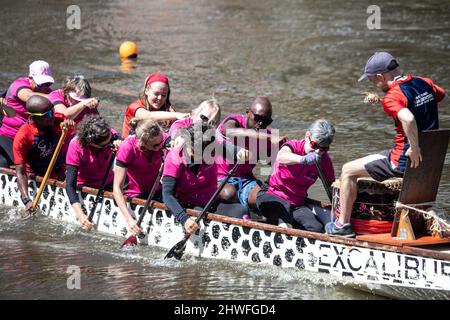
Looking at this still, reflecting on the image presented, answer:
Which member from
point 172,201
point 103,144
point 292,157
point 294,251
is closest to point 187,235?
point 172,201

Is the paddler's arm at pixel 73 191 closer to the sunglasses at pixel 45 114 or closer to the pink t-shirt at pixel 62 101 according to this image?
the sunglasses at pixel 45 114

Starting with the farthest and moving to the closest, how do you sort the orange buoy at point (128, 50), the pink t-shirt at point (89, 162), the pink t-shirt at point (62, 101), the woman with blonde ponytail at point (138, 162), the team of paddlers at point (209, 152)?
the orange buoy at point (128, 50), the pink t-shirt at point (62, 101), the pink t-shirt at point (89, 162), the woman with blonde ponytail at point (138, 162), the team of paddlers at point (209, 152)

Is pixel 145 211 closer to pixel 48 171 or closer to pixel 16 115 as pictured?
pixel 48 171

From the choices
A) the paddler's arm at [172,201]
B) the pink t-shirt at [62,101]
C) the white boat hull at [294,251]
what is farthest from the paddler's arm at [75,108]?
the paddler's arm at [172,201]

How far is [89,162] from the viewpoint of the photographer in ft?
35.9

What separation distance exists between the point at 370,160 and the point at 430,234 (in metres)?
1.01

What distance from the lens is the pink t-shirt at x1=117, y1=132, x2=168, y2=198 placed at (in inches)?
400

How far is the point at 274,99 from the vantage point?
18641 mm

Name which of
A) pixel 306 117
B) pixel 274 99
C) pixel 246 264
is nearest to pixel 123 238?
pixel 246 264

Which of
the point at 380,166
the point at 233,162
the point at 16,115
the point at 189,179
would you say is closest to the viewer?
the point at 380,166

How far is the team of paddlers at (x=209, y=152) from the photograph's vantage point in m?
8.63

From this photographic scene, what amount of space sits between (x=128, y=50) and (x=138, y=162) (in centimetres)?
1251

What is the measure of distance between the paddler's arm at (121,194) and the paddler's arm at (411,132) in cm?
351
